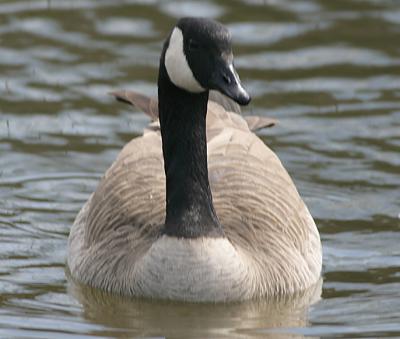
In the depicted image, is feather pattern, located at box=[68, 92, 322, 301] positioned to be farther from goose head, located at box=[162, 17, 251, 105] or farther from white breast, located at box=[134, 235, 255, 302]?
goose head, located at box=[162, 17, 251, 105]

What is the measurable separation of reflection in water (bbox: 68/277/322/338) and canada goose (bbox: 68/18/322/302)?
→ 0.08 m

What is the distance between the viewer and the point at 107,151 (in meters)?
14.0

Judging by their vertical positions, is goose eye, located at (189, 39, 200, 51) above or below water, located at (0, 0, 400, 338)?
above

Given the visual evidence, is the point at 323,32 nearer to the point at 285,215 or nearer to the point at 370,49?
the point at 370,49

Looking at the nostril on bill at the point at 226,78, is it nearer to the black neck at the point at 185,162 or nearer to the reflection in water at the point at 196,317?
the black neck at the point at 185,162

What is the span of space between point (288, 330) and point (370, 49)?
23.7 ft

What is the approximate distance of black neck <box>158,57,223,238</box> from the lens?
1046cm

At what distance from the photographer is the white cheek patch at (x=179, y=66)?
400 inches

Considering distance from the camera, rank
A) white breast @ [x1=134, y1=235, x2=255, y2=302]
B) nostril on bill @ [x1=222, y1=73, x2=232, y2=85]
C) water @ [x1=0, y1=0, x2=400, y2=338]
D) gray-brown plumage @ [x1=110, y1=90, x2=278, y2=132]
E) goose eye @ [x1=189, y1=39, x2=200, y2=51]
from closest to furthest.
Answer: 1. nostril on bill @ [x1=222, y1=73, x2=232, y2=85]
2. goose eye @ [x1=189, y1=39, x2=200, y2=51]
3. white breast @ [x1=134, y1=235, x2=255, y2=302]
4. water @ [x1=0, y1=0, x2=400, y2=338]
5. gray-brown plumage @ [x1=110, y1=90, x2=278, y2=132]

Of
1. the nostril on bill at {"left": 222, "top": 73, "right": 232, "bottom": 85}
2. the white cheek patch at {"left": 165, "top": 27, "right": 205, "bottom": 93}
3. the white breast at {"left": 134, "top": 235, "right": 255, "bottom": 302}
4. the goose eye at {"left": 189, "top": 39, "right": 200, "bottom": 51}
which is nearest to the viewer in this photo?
the nostril on bill at {"left": 222, "top": 73, "right": 232, "bottom": 85}

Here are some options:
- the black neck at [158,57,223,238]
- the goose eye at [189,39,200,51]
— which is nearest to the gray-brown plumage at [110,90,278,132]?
the black neck at [158,57,223,238]

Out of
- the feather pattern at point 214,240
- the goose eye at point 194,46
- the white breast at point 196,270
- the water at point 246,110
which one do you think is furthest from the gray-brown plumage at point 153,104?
the goose eye at point 194,46

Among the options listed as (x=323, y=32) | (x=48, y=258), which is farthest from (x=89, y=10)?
(x=48, y=258)

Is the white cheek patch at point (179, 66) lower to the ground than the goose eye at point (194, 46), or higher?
lower
